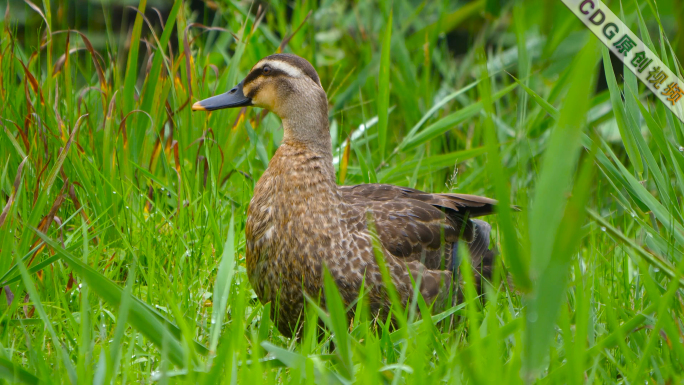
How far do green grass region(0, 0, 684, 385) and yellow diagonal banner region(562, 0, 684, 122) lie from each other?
0.08 meters

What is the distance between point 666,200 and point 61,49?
3.84 meters

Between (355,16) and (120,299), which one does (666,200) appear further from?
(355,16)

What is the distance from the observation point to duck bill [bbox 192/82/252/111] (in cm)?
339

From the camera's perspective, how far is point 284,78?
329 centimetres

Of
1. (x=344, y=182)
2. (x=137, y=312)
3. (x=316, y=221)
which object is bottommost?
(x=344, y=182)

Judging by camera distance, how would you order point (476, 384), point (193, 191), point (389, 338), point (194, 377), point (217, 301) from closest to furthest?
point (476, 384) < point (194, 377) < point (217, 301) < point (389, 338) < point (193, 191)

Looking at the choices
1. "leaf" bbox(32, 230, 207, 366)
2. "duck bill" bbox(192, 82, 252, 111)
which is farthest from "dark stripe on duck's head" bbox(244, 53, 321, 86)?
"leaf" bbox(32, 230, 207, 366)

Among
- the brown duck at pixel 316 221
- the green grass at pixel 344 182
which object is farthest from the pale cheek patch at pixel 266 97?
the green grass at pixel 344 182

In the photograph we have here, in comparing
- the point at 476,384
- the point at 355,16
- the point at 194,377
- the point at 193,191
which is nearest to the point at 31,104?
the point at 193,191

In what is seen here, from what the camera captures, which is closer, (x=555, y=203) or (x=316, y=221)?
(x=555, y=203)

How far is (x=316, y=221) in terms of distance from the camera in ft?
9.82

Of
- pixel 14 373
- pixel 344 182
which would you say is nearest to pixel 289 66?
pixel 344 182

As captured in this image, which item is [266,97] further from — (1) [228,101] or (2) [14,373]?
(2) [14,373]

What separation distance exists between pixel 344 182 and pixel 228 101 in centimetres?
121
